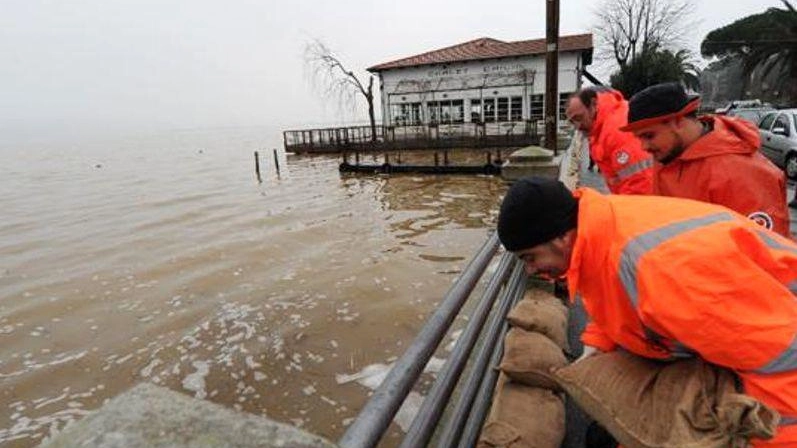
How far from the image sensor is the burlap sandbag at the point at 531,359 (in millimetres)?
2750

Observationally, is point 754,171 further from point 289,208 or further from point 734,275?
point 289,208

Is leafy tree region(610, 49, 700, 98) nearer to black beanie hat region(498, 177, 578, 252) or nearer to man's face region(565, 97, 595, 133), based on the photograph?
man's face region(565, 97, 595, 133)

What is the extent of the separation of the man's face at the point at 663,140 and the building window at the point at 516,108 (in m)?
32.4

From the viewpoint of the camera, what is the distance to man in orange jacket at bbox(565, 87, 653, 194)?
137 inches

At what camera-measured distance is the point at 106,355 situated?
737 centimetres

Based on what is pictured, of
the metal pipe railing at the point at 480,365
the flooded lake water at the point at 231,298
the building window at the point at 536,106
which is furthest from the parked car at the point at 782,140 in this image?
the building window at the point at 536,106

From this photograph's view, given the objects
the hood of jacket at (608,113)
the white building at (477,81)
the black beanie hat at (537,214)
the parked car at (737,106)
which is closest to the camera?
the black beanie hat at (537,214)

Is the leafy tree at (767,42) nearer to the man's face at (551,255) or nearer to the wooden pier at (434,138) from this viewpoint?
the wooden pier at (434,138)

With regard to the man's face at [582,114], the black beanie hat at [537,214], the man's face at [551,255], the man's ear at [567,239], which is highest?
the man's face at [582,114]

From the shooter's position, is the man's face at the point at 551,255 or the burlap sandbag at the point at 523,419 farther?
the burlap sandbag at the point at 523,419

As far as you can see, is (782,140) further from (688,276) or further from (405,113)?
(405,113)

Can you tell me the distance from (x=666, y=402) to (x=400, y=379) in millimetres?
854

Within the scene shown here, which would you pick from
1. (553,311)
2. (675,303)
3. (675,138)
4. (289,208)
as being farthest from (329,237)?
(675,303)

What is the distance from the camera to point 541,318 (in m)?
3.32
